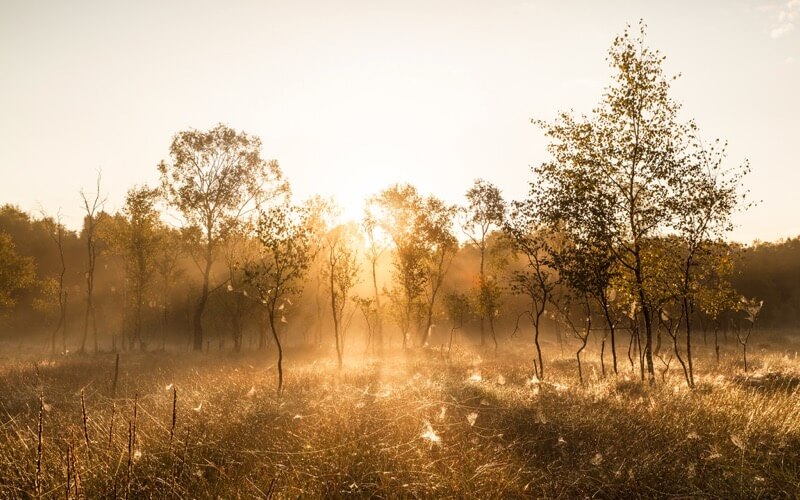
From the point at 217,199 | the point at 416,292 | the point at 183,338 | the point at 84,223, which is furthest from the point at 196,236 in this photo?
the point at 183,338

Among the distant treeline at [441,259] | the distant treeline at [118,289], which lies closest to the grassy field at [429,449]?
the distant treeline at [441,259]

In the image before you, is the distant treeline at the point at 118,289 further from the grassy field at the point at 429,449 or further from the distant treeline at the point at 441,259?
the grassy field at the point at 429,449

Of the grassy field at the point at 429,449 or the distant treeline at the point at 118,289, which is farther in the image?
the distant treeline at the point at 118,289

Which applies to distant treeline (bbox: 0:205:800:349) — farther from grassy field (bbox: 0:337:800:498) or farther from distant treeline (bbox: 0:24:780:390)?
grassy field (bbox: 0:337:800:498)

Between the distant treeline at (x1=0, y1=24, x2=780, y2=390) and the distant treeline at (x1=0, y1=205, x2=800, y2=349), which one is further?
the distant treeline at (x1=0, y1=205, x2=800, y2=349)

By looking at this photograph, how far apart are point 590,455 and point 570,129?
14774 millimetres

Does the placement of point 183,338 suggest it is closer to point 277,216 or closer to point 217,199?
point 217,199

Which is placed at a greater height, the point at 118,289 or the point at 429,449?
the point at 118,289

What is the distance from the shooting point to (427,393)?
1107 centimetres

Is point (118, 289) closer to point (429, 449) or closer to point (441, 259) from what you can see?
point (441, 259)

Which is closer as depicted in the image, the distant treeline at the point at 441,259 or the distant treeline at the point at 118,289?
the distant treeline at the point at 441,259

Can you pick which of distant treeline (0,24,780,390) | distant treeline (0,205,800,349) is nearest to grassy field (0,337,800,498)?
distant treeline (0,24,780,390)

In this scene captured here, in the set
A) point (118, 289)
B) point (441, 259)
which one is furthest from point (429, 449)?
point (118, 289)

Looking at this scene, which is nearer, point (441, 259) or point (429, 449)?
point (429, 449)
